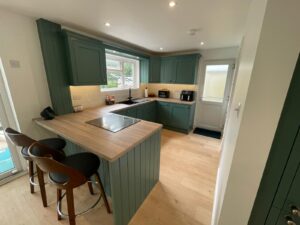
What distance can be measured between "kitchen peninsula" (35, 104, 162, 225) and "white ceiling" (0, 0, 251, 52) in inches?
57.5

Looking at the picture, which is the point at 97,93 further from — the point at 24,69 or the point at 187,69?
the point at 187,69

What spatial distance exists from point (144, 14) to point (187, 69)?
7.76ft

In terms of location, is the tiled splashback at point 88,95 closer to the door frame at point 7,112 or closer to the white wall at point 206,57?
the door frame at point 7,112

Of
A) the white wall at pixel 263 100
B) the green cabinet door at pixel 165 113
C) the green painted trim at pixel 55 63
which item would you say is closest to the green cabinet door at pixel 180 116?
the green cabinet door at pixel 165 113

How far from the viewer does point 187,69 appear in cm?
370

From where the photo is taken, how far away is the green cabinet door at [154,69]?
4.08 meters

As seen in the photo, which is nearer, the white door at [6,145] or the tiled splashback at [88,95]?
the white door at [6,145]

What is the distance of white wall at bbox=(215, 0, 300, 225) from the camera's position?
19.5 inches

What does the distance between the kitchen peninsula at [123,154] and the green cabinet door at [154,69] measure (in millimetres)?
2669

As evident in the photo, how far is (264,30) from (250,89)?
25 centimetres

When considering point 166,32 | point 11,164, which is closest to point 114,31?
point 166,32

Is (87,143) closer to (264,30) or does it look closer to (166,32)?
(264,30)

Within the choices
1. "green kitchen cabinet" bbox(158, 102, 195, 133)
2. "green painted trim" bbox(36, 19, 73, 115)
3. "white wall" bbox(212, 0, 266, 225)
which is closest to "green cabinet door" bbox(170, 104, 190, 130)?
"green kitchen cabinet" bbox(158, 102, 195, 133)

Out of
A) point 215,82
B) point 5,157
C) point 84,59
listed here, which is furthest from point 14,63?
point 215,82
